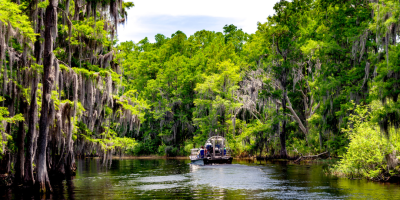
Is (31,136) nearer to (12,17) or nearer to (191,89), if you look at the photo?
(12,17)

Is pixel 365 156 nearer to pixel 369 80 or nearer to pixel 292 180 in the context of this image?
pixel 292 180

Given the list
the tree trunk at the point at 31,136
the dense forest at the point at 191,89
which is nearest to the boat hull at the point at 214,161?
the dense forest at the point at 191,89

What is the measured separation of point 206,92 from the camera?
51.5m

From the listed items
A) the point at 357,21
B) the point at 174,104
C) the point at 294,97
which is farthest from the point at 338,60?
the point at 174,104

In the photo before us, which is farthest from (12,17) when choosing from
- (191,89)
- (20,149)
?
(191,89)

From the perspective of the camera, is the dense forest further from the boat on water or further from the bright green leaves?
the boat on water

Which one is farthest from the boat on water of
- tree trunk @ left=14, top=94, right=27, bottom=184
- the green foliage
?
tree trunk @ left=14, top=94, right=27, bottom=184

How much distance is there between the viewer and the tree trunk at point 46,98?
611 inches

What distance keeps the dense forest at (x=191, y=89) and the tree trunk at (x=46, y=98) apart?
41 mm

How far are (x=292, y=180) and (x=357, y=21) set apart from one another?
1278 cm

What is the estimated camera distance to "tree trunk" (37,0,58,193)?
15.5 m

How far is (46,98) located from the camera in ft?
51.4

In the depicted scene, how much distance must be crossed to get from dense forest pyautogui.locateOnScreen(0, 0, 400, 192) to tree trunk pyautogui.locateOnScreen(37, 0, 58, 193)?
4 cm

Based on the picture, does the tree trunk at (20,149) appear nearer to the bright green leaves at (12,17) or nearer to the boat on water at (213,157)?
the bright green leaves at (12,17)
